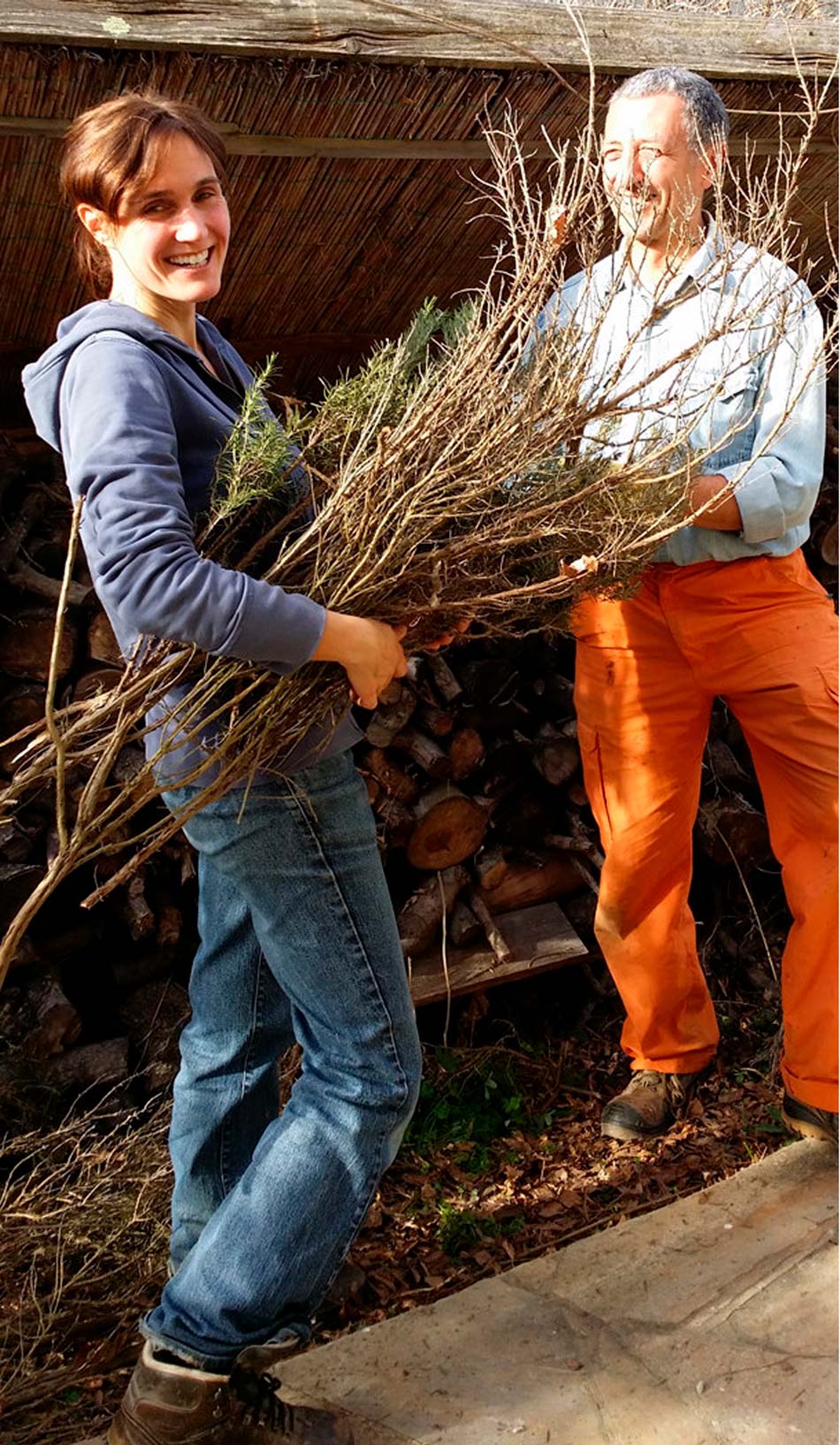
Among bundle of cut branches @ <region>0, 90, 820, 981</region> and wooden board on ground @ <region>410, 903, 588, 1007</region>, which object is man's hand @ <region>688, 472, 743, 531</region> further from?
wooden board on ground @ <region>410, 903, 588, 1007</region>

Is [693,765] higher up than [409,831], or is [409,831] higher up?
[693,765]

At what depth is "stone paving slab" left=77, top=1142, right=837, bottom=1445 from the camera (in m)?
2.43

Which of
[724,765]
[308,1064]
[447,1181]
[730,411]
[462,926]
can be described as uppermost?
[730,411]

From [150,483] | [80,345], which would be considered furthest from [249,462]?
[80,345]

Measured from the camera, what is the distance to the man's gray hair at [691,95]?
2.88 m

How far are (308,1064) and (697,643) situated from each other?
143 cm

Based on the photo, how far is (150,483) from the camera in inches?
72.6

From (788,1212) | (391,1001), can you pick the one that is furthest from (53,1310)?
(788,1212)

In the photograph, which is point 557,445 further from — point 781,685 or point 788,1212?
point 788,1212

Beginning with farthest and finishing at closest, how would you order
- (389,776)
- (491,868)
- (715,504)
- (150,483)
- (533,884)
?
(533,884) < (491,868) < (389,776) < (715,504) < (150,483)

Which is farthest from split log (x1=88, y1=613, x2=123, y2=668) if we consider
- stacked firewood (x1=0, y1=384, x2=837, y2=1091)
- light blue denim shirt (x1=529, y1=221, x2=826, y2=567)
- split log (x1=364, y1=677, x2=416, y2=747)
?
light blue denim shirt (x1=529, y1=221, x2=826, y2=567)

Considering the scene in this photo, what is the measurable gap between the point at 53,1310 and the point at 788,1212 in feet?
5.34

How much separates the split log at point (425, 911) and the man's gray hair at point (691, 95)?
200 cm

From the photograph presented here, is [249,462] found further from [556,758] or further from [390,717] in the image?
[556,758]
